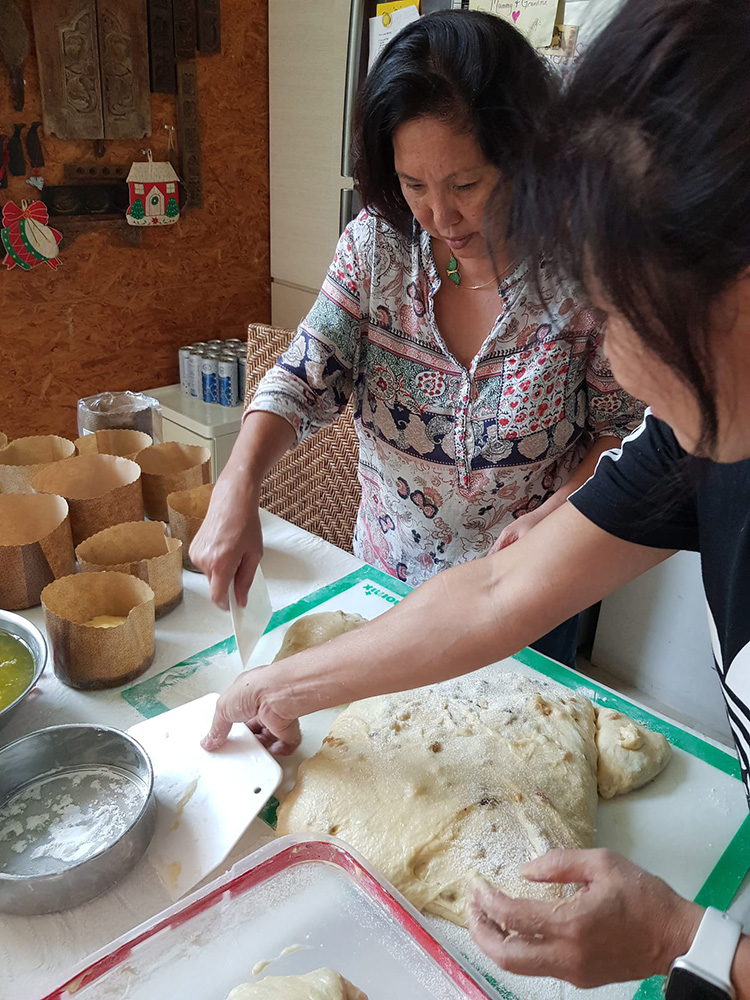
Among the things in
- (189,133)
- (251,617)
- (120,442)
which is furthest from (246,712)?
(189,133)

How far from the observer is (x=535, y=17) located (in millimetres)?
1739

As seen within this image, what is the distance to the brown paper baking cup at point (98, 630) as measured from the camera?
103 centimetres

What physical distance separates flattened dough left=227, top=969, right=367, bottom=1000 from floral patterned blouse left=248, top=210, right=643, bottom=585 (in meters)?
0.78

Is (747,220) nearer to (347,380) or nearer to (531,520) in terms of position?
(531,520)

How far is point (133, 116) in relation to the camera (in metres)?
2.56

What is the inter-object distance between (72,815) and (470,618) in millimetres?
501

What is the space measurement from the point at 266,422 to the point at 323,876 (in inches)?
28.3

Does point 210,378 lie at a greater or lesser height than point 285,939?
lesser

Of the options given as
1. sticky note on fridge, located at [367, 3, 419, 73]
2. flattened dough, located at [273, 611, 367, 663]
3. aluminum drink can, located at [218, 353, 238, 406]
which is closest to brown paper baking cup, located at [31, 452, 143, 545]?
flattened dough, located at [273, 611, 367, 663]

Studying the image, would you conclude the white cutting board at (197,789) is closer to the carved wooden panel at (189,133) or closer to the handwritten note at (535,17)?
the handwritten note at (535,17)

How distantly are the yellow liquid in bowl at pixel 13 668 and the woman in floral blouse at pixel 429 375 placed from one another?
10.6 inches

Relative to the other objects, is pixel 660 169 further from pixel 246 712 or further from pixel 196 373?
pixel 196 373

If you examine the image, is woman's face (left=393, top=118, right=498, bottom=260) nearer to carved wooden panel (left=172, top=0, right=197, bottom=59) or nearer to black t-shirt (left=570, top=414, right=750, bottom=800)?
black t-shirt (left=570, top=414, right=750, bottom=800)

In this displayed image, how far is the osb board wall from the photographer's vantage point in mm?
2570
